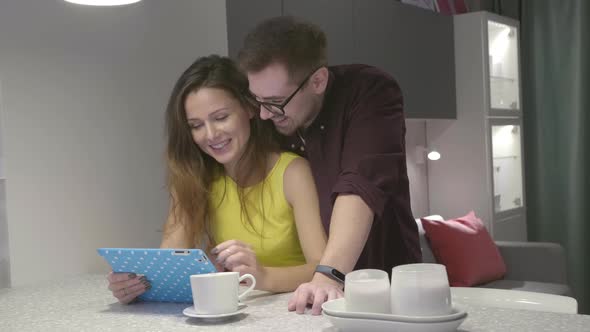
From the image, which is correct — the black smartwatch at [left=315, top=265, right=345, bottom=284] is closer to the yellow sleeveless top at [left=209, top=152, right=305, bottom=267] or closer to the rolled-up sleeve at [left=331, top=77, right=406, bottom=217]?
the rolled-up sleeve at [left=331, top=77, right=406, bottom=217]

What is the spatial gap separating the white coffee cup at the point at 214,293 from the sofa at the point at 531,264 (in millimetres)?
2796

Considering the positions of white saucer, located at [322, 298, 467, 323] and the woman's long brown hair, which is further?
the woman's long brown hair

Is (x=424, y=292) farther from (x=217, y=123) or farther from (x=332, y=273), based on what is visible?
(x=217, y=123)

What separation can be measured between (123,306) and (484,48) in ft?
11.3

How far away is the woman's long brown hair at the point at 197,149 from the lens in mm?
1964

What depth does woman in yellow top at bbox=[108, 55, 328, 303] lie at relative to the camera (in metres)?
1.92

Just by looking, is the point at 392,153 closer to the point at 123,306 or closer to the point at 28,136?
the point at 123,306

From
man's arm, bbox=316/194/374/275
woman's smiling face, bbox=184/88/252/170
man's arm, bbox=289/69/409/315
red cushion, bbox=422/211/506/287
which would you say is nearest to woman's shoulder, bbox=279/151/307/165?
woman's smiling face, bbox=184/88/252/170

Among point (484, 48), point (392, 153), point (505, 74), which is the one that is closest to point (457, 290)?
point (392, 153)

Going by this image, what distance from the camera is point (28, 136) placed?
213cm

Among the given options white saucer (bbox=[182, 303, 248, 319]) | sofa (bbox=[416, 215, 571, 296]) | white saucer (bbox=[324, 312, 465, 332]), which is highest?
white saucer (bbox=[324, 312, 465, 332])

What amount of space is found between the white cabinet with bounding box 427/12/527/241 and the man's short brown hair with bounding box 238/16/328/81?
2922 millimetres

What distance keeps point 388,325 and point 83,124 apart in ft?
4.84

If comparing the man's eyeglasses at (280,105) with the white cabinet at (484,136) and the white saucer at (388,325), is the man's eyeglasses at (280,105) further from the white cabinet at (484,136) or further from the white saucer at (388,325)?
the white cabinet at (484,136)
